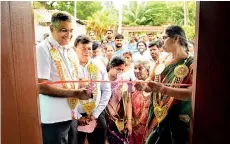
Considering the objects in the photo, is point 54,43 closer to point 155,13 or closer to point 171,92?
point 155,13

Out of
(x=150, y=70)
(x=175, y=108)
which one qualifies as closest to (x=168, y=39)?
(x=150, y=70)

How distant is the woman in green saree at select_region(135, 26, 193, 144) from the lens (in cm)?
116

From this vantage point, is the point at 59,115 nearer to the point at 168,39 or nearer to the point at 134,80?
the point at 134,80

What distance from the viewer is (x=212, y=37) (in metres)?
1.04

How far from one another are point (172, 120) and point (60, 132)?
1.72 feet

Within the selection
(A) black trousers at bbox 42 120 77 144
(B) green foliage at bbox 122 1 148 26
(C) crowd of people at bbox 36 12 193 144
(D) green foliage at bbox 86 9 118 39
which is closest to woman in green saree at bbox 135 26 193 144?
(C) crowd of people at bbox 36 12 193 144

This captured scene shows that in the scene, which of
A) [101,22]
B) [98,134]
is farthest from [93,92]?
[101,22]

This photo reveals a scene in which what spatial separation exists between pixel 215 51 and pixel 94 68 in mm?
521

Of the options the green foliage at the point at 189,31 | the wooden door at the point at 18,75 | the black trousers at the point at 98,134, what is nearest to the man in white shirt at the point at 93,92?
the black trousers at the point at 98,134

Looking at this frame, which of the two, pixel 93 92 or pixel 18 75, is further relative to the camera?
pixel 93 92

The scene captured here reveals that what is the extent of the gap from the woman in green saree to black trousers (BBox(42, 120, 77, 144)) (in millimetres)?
351

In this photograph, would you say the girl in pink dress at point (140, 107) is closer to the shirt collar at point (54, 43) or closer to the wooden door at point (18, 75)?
the shirt collar at point (54, 43)

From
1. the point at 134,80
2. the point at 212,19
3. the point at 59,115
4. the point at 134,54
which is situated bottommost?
the point at 59,115

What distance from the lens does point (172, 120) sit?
4.00ft
